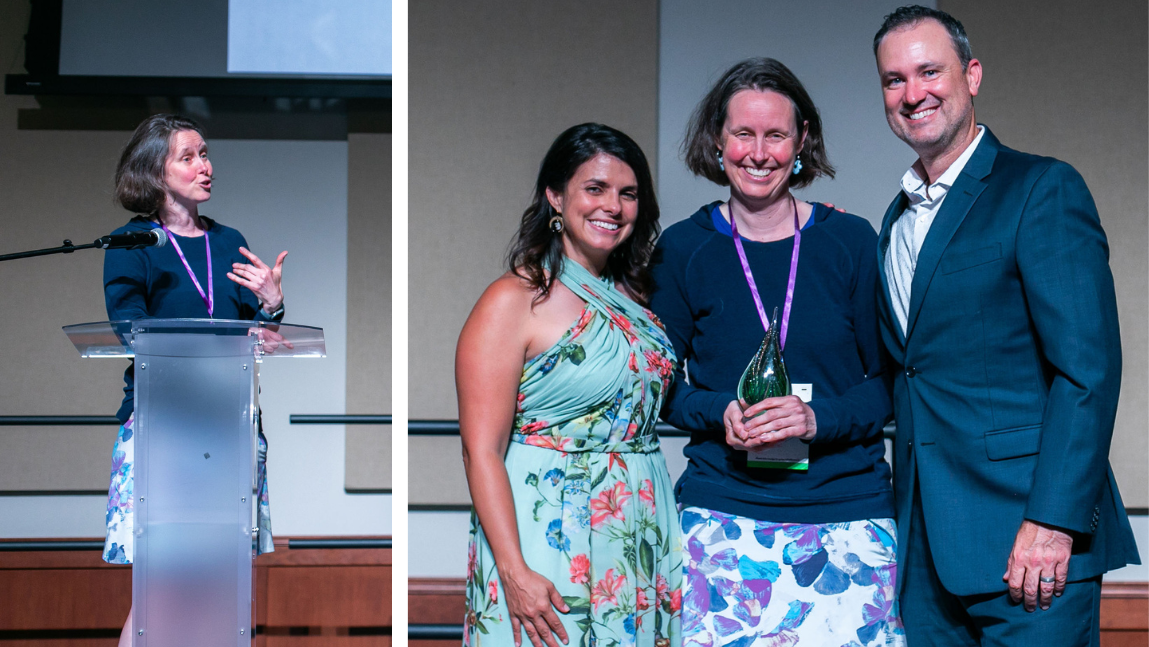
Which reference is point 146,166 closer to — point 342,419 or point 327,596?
point 342,419

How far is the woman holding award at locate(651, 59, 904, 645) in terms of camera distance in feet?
6.24

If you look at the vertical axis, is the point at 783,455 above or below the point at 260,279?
below

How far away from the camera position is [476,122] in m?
3.81

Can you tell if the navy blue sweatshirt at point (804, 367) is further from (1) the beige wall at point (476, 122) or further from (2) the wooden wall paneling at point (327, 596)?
(2) the wooden wall paneling at point (327, 596)

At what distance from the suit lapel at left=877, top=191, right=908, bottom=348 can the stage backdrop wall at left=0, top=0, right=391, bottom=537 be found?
290cm

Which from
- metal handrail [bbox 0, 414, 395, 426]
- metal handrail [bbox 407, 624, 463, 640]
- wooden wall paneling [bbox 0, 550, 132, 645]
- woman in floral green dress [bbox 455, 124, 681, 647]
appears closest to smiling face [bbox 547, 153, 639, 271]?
woman in floral green dress [bbox 455, 124, 681, 647]

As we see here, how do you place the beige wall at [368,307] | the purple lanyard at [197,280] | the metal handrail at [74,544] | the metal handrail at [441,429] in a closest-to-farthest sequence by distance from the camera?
the purple lanyard at [197,280], the metal handrail at [441,429], the metal handrail at [74,544], the beige wall at [368,307]

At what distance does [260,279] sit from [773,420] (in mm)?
1332

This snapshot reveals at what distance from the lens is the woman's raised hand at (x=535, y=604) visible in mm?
1859

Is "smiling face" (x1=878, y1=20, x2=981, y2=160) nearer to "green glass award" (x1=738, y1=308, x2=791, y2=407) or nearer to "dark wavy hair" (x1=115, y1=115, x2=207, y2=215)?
"green glass award" (x1=738, y1=308, x2=791, y2=407)

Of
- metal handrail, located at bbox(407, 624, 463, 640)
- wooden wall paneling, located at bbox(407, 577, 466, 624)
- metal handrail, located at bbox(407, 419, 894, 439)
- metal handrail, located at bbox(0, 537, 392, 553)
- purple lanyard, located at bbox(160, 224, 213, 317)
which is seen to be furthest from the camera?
wooden wall paneling, located at bbox(407, 577, 466, 624)

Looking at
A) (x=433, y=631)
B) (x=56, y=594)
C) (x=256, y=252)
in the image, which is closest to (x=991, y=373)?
(x=433, y=631)

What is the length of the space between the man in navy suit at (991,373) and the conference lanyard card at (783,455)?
0.67 feet

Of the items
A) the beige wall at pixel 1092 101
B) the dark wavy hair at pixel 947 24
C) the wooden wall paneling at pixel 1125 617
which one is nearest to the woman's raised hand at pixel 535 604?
the dark wavy hair at pixel 947 24
